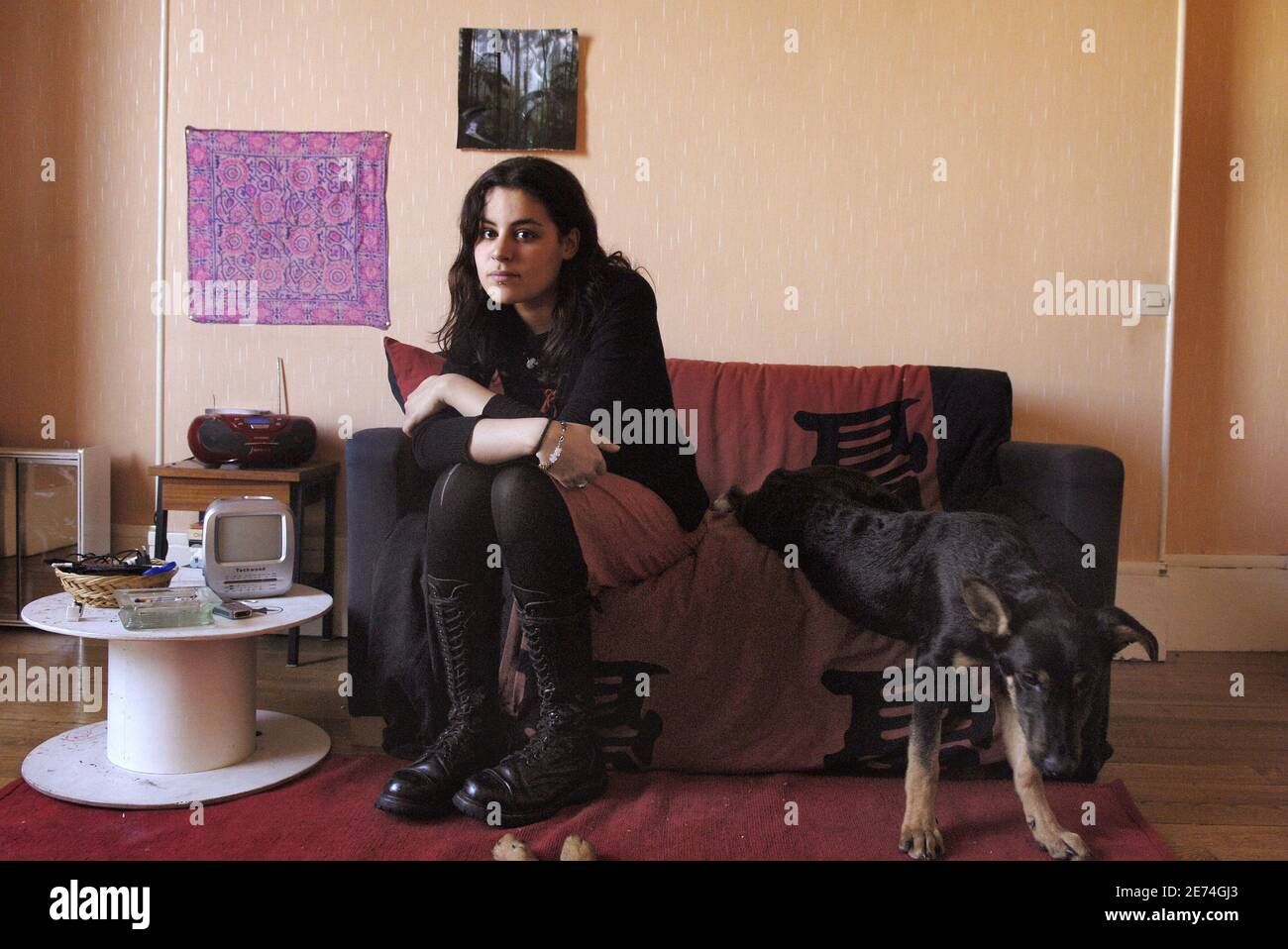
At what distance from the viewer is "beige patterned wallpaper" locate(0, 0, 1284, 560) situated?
8.21 feet

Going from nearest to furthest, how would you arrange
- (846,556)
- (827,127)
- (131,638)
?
(131,638) → (846,556) → (827,127)

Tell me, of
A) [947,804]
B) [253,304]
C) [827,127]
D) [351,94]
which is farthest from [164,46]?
[947,804]

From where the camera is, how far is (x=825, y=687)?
5.31 feet

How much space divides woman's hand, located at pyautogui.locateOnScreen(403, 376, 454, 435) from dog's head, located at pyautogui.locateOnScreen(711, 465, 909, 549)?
60 centimetres

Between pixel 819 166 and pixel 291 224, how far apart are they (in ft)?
→ 4.60

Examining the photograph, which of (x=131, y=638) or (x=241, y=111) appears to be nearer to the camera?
(x=131, y=638)

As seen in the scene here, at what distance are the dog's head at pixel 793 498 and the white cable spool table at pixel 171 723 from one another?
2.63 feet

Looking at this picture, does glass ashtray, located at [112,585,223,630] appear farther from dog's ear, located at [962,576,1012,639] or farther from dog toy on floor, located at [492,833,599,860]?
dog's ear, located at [962,576,1012,639]

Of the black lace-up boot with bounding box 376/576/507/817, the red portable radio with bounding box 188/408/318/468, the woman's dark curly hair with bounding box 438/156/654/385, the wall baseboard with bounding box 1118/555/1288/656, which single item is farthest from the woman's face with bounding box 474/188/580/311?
the wall baseboard with bounding box 1118/555/1288/656

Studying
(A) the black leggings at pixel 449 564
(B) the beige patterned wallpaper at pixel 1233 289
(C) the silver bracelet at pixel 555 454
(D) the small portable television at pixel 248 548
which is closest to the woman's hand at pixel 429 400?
(A) the black leggings at pixel 449 564

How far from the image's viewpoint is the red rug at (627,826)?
1359 mm

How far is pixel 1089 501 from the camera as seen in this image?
5.37 feet
